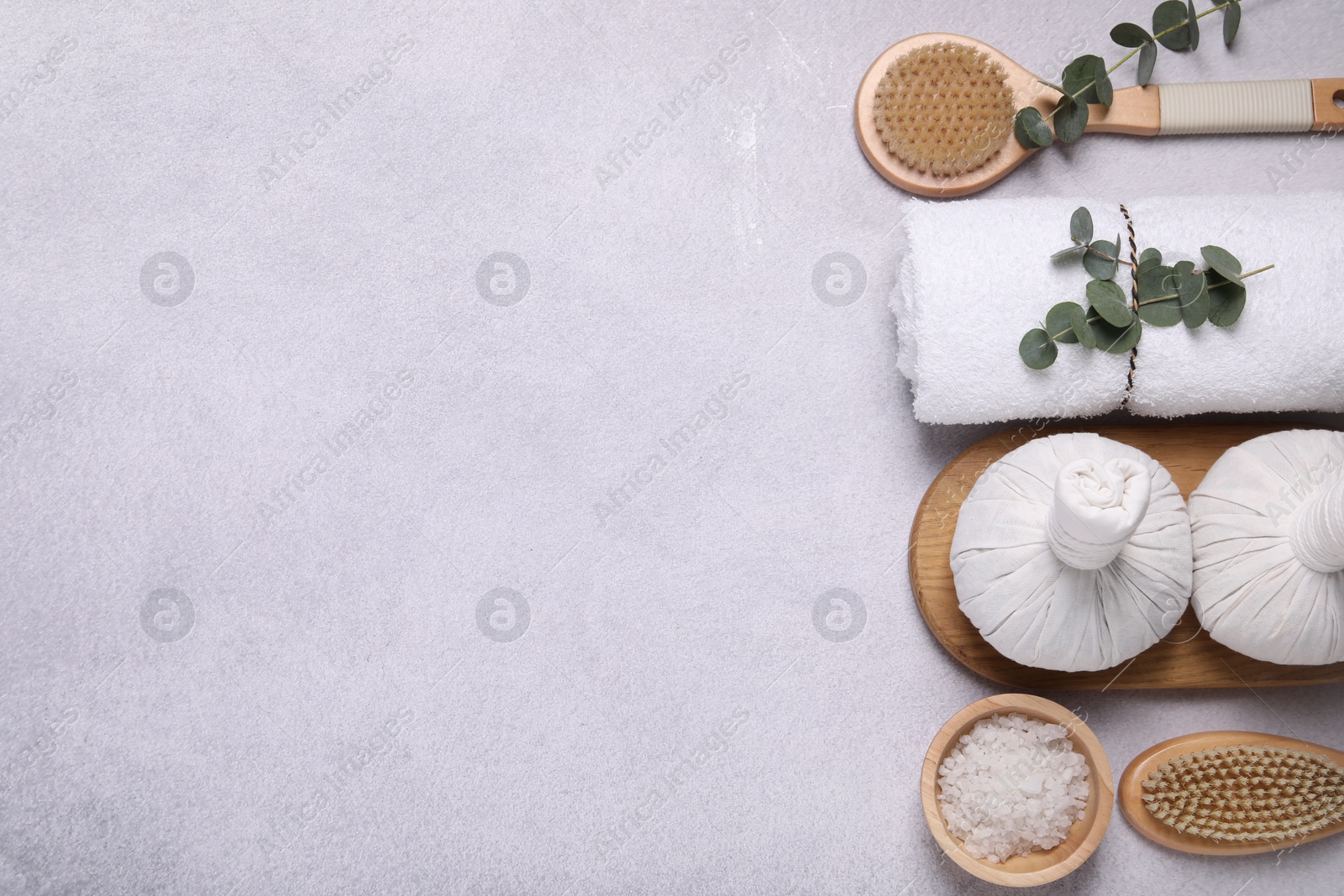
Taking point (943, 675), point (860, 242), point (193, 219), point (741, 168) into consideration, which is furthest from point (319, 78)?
point (943, 675)

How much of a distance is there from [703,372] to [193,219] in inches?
24.6

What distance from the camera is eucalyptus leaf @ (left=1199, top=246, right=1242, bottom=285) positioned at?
79 centimetres

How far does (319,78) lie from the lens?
1.00 meters

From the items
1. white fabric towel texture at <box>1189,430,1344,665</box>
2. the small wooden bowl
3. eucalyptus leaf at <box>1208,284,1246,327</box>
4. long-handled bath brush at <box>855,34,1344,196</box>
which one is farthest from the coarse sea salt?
long-handled bath brush at <box>855,34,1344,196</box>

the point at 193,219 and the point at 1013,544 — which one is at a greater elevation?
the point at 193,219

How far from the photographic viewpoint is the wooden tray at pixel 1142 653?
2.85 feet

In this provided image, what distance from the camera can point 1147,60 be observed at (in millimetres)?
925

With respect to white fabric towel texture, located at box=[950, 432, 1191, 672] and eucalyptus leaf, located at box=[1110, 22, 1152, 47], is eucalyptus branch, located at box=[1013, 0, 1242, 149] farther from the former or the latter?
white fabric towel texture, located at box=[950, 432, 1191, 672]

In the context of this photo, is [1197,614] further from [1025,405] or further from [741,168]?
[741,168]

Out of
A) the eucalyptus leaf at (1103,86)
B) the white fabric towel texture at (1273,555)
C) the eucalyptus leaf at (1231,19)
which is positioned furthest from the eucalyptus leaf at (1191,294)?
the eucalyptus leaf at (1231,19)

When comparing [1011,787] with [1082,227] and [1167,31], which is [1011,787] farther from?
[1167,31]

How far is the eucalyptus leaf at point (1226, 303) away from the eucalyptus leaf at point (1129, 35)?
0.32 meters

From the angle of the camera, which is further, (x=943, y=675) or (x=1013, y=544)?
(x=943, y=675)

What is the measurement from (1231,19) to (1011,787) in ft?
2.85
